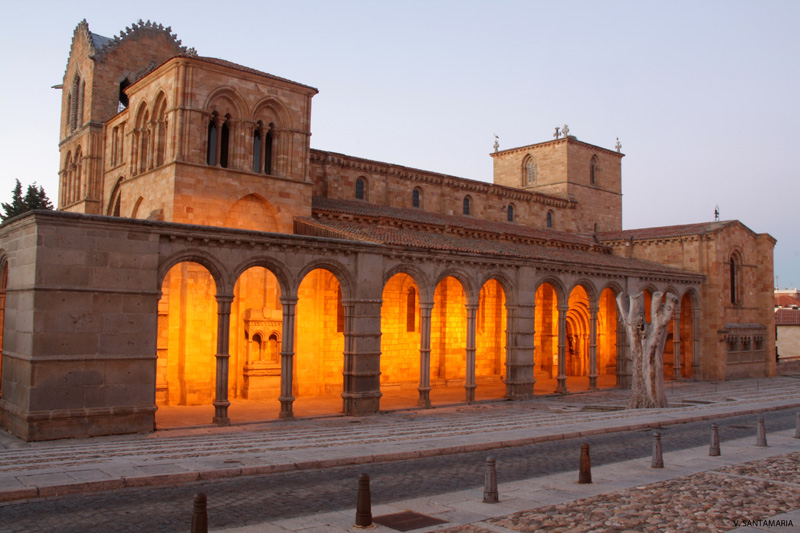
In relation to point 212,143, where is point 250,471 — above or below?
below

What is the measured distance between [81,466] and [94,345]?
5566 millimetres

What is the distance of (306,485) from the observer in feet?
40.8

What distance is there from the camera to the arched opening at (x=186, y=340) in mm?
24828

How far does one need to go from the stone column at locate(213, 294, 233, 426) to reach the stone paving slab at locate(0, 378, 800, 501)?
801 mm

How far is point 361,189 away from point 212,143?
951 centimetres

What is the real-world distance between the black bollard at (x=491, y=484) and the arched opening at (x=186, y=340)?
15807 millimetres

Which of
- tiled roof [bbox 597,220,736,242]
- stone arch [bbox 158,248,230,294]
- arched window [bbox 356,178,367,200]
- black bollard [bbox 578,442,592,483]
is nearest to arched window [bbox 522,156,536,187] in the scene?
tiled roof [bbox 597,220,736,242]

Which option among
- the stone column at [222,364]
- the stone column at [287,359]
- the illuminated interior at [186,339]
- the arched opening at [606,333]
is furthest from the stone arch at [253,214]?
the arched opening at [606,333]

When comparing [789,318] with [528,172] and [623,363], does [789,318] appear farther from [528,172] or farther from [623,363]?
[623,363]

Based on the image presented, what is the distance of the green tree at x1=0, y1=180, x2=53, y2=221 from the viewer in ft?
152

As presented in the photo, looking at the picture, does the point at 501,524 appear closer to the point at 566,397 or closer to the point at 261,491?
the point at 261,491

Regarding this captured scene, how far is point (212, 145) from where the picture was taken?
2589cm

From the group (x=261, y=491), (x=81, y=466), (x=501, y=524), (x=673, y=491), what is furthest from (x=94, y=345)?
(x=673, y=491)

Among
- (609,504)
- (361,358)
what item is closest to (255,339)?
(361,358)
